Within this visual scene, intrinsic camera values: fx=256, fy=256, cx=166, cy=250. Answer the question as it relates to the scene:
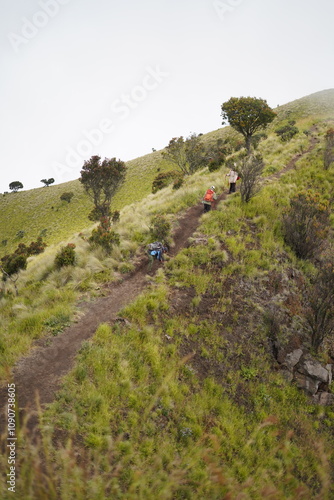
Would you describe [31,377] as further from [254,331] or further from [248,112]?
[248,112]

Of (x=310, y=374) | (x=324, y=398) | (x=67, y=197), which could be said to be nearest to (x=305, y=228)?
(x=310, y=374)

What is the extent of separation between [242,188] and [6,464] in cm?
1413

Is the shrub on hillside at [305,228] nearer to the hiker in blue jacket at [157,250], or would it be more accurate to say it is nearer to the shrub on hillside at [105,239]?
the hiker in blue jacket at [157,250]

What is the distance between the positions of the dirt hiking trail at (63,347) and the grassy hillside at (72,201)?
27.3 meters

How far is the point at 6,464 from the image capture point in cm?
392

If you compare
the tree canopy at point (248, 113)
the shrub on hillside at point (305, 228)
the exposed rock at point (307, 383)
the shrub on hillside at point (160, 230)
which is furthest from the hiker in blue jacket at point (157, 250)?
the tree canopy at point (248, 113)

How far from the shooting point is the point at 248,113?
2750 centimetres

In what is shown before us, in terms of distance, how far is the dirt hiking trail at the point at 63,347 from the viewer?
17.2 ft

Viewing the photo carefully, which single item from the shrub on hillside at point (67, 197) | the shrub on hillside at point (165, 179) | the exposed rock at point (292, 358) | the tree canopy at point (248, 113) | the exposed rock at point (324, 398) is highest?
the shrub on hillside at point (67, 197)

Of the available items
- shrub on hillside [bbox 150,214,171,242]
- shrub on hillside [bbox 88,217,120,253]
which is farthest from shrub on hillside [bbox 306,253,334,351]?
shrub on hillside [bbox 88,217,120,253]

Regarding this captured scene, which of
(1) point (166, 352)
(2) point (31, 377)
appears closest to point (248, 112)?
(1) point (166, 352)

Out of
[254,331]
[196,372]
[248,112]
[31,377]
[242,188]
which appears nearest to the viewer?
[31,377]

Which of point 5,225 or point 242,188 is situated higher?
point 5,225

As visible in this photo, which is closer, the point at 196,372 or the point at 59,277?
the point at 196,372
